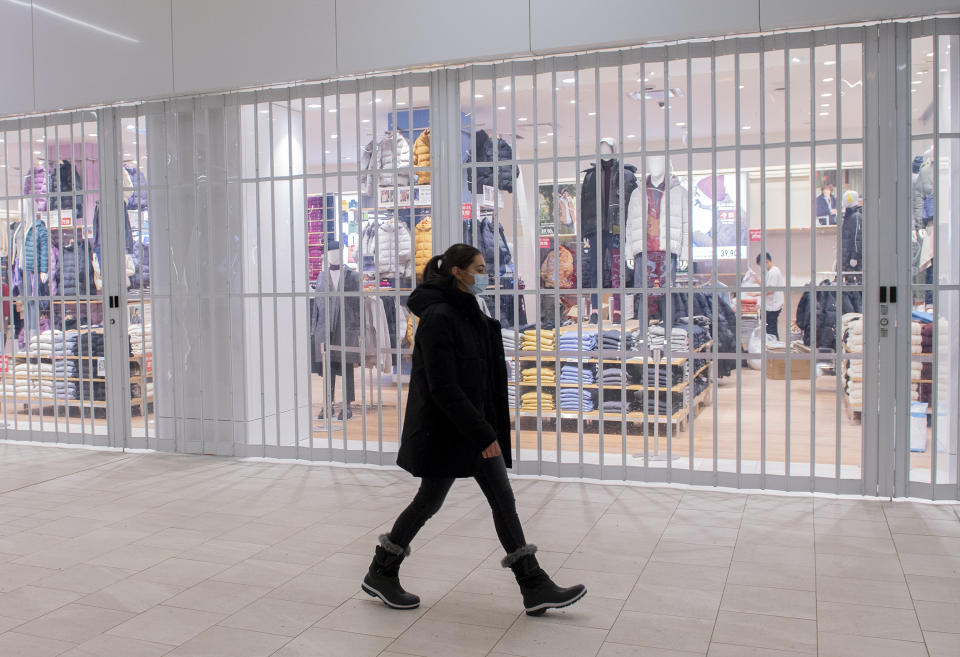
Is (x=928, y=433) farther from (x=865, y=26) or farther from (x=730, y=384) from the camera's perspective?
(x=865, y=26)

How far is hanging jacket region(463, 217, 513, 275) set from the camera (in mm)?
6430

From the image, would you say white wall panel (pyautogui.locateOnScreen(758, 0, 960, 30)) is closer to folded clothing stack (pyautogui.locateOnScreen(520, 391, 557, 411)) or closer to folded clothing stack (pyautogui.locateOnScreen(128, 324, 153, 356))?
folded clothing stack (pyautogui.locateOnScreen(520, 391, 557, 411))

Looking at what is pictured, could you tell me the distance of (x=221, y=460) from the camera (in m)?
7.23

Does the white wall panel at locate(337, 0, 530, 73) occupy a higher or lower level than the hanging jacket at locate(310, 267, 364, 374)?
higher

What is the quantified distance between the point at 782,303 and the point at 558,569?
8.25 ft

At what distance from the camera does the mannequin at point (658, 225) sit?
600 centimetres

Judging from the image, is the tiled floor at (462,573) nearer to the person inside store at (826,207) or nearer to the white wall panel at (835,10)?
the person inside store at (826,207)

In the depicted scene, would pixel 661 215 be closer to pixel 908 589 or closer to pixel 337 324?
pixel 337 324

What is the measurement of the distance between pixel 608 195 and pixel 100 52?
4.40 meters

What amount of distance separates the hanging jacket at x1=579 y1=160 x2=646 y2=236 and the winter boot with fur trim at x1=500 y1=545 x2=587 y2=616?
302 centimetres

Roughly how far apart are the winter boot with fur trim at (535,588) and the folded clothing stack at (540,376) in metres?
2.73

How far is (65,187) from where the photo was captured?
7.94 meters

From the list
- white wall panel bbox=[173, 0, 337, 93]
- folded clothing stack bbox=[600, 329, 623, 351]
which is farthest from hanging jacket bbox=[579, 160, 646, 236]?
white wall panel bbox=[173, 0, 337, 93]

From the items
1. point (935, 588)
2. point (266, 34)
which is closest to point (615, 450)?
point (935, 588)
